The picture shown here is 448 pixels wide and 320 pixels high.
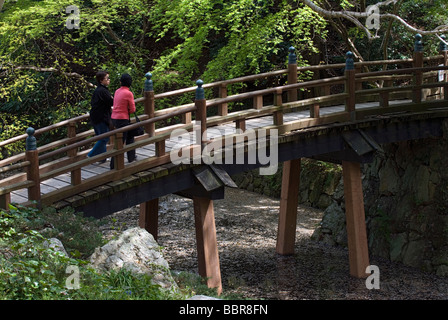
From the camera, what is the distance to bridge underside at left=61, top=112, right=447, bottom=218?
31.0 ft

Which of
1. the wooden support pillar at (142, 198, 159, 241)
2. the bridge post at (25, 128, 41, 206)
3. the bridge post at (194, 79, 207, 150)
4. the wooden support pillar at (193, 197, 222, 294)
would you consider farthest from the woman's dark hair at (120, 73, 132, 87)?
the wooden support pillar at (142, 198, 159, 241)

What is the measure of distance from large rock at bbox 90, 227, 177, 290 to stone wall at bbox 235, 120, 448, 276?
837 centimetres

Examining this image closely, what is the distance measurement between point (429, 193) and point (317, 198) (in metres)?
6.13

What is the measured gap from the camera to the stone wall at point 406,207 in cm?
1392

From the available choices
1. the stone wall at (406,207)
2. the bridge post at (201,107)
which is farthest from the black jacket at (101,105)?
the stone wall at (406,207)

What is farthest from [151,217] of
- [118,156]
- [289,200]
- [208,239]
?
[118,156]

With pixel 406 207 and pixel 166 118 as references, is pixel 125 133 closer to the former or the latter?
pixel 166 118

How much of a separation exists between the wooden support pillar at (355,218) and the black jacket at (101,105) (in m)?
5.17

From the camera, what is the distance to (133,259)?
717 cm

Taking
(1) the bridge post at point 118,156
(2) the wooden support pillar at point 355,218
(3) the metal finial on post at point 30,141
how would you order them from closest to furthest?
(3) the metal finial on post at point 30,141, (1) the bridge post at point 118,156, (2) the wooden support pillar at point 355,218

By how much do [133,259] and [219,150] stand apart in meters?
3.85

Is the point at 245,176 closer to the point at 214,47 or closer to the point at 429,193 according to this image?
the point at 214,47

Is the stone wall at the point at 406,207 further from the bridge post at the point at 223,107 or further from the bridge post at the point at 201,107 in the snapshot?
the bridge post at the point at 201,107
